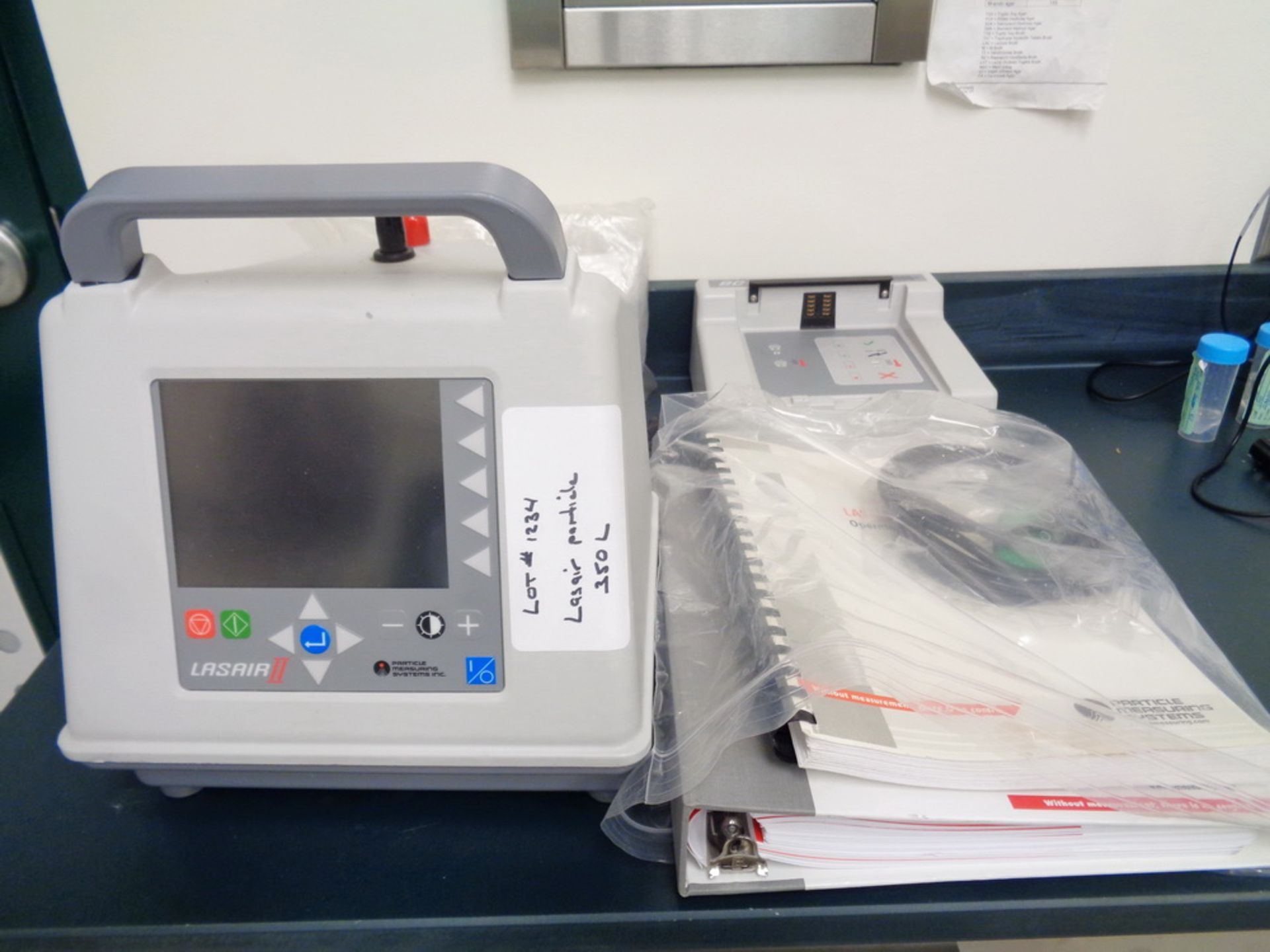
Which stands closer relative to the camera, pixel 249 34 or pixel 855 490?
pixel 855 490

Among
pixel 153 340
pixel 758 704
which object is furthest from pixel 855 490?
pixel 153 340

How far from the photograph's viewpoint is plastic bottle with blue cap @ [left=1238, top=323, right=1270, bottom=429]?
34.4 inches

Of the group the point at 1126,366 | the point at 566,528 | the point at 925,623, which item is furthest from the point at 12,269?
the point at 1126,366

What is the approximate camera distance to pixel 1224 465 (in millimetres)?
854

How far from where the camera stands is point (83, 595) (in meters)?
0.46

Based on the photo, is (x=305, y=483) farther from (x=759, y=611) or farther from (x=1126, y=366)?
(x=1126, y=366)

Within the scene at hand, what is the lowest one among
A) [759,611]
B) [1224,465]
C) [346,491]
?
[1224,465]

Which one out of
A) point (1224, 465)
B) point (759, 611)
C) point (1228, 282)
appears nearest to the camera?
point (759, 611)

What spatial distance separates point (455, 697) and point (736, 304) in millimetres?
579

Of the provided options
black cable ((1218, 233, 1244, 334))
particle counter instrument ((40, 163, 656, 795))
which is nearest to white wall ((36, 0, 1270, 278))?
black cable ((1218, 233, 1244, 334))

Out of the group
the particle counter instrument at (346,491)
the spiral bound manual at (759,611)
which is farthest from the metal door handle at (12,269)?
the spiral bound manual at (759,611)

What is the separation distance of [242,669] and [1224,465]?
838 mm

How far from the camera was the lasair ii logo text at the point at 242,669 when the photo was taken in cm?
47

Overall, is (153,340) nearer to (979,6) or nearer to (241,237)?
(241,237)
